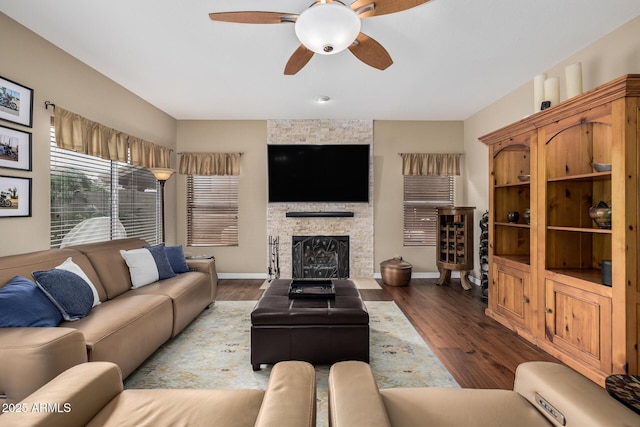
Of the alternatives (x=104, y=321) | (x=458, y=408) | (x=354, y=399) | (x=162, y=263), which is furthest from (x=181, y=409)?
(x=162, y=263)

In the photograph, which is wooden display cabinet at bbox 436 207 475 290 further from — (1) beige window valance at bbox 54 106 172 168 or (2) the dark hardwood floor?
(1) beige window valance at bbox 54 106 172 168

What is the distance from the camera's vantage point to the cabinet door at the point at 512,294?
9.92ft

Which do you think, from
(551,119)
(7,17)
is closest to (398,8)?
(551,119)

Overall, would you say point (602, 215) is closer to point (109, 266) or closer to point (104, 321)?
point (104, 321)

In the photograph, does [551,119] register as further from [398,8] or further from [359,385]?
[359,385]

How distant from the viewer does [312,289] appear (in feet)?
9.50

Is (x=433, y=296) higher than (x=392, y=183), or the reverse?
(x=392, y=183)

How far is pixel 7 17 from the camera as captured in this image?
2.47 m

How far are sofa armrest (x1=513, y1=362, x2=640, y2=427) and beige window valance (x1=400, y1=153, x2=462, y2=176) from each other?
171 inches

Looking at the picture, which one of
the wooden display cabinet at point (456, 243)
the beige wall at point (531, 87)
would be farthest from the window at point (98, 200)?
the beige wall at point (531, 87)

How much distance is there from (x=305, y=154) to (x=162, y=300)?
333 cm

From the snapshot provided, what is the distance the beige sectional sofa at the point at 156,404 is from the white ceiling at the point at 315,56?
249 centimetres

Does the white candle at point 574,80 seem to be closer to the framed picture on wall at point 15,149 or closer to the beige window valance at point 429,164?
the beige window valance at point 429,164

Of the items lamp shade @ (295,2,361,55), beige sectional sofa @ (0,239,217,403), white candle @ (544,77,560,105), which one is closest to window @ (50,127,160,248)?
beige sectional sofa @ (0,239,217,403)
